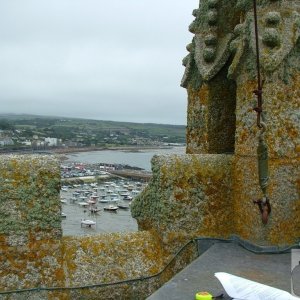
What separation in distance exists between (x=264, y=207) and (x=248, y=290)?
5.29 ft

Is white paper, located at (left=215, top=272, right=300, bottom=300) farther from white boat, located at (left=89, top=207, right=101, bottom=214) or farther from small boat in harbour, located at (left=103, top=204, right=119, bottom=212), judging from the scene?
small boat in harbour, located at (left=103, top=204, right=119, bottom=212)

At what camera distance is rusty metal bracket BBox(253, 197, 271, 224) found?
5.71 m

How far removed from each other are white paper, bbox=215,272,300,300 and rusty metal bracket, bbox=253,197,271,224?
4.68 feet

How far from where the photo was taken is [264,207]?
226 inches

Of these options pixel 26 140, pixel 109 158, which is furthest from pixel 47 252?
pixel 109 158

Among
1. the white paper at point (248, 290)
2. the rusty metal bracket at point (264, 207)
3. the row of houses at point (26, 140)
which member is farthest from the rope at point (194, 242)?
the row of houses at point (26, 140)

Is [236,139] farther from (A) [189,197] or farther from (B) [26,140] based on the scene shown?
(B) [26,140]

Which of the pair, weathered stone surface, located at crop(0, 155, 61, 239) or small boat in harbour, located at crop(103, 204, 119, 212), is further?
small boat in harbour, located at crop(103, 204, 119, 212)

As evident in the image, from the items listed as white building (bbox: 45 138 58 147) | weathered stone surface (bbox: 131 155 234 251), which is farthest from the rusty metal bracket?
white building (bbox: 45 138 58 147)

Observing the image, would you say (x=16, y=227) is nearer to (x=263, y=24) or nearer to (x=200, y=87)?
(x=200, y=87)

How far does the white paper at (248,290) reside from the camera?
4.14 meters

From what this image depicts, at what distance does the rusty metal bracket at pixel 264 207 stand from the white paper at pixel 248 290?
4.68 feet

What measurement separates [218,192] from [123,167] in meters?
131


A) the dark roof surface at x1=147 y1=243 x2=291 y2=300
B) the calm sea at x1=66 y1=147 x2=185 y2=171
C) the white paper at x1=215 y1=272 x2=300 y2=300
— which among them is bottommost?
the calm sea at x1=66 y1=147 x2=185 y2=171
